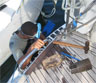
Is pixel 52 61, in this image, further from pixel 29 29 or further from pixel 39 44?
pixel 29 29

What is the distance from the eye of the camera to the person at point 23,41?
9.97ft

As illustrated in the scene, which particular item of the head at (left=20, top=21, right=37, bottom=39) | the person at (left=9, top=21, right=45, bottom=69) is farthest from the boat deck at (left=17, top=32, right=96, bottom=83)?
the head at (left=20, top=21, right=37, bottom=39)

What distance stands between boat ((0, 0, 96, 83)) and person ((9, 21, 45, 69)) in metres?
0.19

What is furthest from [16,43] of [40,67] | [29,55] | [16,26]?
[16,26]

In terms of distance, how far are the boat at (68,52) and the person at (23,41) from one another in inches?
7.5

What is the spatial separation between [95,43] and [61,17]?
9.16 feet

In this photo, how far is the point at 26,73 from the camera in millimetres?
3035

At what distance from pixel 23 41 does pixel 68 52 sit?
115 centimetres

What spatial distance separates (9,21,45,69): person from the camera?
3040 mm

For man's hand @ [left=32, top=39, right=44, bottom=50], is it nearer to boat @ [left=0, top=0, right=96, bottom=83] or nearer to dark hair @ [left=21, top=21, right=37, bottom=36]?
boat @ [left=0, top=0, right=96, bottom=83]

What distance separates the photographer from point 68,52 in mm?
3184

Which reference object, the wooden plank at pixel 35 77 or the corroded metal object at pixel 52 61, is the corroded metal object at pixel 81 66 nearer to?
the corroded metal object at pixel 52 61

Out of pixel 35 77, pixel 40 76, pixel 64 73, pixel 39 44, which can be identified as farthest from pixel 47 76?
pixel 39 44

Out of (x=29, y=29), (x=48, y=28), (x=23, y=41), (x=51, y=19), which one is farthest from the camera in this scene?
(x=51, y=19)
